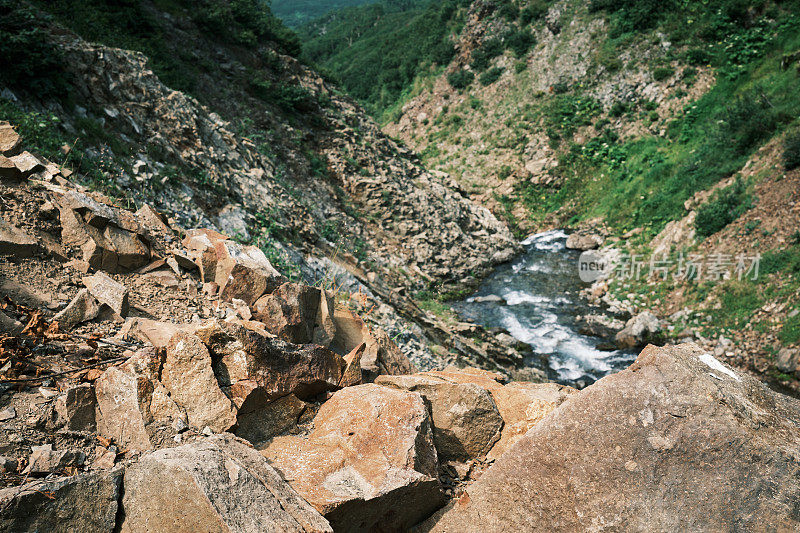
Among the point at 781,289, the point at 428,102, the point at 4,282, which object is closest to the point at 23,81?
the point at 4,282

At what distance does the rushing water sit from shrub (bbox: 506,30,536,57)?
2121 cm

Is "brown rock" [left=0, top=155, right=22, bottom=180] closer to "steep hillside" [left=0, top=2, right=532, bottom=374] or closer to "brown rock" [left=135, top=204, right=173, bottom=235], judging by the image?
"brown rock" [left=135, top=204, right=173, bottom=235]

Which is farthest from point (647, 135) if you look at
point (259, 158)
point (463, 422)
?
point (463, 422)

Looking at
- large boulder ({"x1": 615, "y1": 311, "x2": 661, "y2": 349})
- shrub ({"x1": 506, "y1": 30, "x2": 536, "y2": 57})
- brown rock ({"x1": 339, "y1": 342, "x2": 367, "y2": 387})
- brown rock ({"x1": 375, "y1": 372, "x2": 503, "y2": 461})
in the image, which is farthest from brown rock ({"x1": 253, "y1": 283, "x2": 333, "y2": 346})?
shrub ({"x1": 506, "y1": 30, "x2": 536, "y2": 57})

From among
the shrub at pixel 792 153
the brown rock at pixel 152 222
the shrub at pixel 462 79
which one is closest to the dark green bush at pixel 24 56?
the brown rock at pixel 152 222

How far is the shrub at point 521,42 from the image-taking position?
36750mm

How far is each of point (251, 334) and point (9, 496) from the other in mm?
1972

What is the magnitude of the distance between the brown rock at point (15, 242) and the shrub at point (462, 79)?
129ft

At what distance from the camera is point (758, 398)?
11.2 ft

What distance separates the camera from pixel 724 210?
16531 millimetres

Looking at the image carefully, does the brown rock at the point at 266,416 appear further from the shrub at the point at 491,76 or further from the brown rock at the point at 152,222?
the shrub at the point at 491,76

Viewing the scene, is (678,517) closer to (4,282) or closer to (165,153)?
(4,282)

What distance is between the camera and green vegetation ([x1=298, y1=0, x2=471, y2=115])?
46.2 meters

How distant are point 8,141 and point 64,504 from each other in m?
5.69
